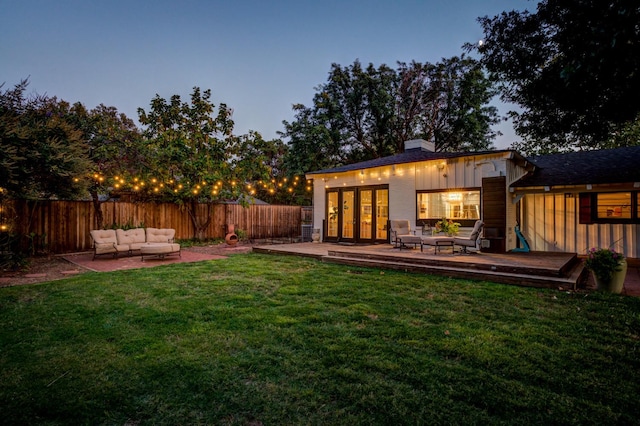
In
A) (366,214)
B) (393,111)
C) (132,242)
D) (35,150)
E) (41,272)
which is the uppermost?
(393,111)

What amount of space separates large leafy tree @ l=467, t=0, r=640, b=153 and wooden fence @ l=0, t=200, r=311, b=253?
1164cm

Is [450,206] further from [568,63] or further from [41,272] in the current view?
[41,272]

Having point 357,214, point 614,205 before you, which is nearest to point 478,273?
point 614,205

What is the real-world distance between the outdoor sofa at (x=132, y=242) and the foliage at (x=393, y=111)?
10661mm

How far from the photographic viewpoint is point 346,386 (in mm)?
2312

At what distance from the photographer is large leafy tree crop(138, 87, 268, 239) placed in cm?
1200

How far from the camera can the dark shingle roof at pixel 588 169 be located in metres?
8.15

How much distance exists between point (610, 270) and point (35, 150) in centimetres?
1173

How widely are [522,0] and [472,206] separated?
515 cm

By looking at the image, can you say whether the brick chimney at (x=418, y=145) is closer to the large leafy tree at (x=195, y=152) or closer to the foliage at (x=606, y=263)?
the large leafy tree at (x=195, y=152)

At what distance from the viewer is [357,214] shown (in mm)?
11773

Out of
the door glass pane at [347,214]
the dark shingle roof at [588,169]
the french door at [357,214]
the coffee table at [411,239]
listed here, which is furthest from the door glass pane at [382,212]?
the dark shingle roof at [588,169]

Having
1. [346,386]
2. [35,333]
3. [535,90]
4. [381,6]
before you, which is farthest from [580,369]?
[381,6]

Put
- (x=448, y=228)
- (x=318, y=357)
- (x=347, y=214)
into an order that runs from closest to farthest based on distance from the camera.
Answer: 1. (x=318, y=357)
2. (x=448, y=228)
3. (x=347, y=214)
